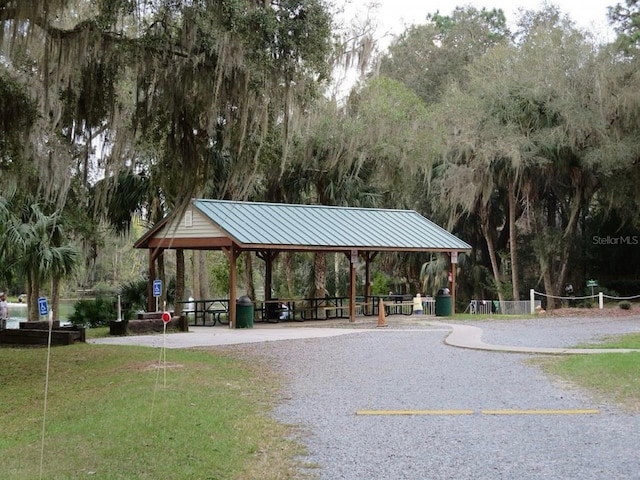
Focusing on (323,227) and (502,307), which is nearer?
(323,227)

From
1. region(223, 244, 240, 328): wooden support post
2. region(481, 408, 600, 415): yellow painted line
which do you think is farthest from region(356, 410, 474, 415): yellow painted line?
region(223, 244, 240, 328): wooden support post

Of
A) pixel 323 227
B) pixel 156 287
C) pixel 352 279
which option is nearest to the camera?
pixel 156 287

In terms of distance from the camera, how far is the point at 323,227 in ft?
75.5

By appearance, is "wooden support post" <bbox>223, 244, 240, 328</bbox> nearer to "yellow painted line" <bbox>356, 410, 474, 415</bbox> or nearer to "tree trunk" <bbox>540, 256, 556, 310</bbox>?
"yellow painted line" <bbox>356, 410, 474, 415</bbox>

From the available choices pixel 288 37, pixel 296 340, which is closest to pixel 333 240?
pixel 296 340

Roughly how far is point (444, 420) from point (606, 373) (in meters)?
3.72

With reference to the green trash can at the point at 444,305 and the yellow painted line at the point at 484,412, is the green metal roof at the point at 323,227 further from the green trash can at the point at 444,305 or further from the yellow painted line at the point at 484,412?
the yellow painted line at the point at 484,412

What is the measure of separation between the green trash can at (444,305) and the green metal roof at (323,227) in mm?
1586

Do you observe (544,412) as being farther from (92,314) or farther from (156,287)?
(92,314)

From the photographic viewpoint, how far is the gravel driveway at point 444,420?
6160mm

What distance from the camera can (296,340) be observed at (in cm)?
1731

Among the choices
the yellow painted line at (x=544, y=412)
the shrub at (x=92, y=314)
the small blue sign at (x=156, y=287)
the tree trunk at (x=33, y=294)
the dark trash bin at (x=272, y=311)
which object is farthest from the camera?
the dark trash bin at (x=272, y=311)

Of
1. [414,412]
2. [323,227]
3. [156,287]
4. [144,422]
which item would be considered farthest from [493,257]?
[144,422]

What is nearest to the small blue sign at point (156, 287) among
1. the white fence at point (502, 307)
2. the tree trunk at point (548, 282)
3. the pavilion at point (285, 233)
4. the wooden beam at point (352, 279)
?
the pavilion at point (285, 233)
